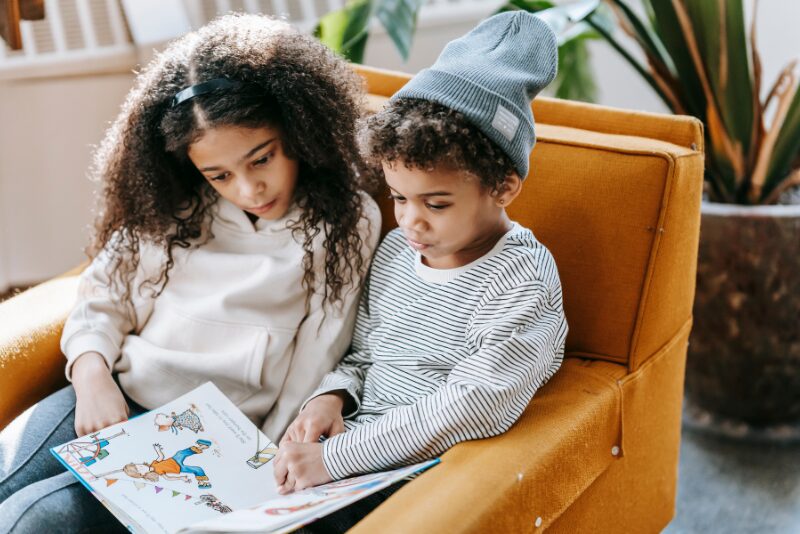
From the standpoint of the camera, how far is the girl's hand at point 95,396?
1.25 metres

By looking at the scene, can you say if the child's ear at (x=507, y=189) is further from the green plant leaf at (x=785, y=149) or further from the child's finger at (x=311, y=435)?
the green plant leaf at (x=785, y=149)

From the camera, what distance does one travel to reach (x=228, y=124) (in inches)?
48.6

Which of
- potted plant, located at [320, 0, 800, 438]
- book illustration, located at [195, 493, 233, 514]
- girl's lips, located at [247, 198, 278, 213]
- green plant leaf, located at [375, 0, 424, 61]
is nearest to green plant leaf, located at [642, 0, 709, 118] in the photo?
potted plant, located at [320, 0, 800, 438]

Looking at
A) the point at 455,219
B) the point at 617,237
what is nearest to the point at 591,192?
the point at 617,237

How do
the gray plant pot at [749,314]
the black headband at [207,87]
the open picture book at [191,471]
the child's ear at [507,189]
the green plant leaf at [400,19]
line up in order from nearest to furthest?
the open picture book at [191,471] < the child's ear at [507,189] < the black headband at [207,87] < the green plant leaf at [400,19] < the gray plant pot at [749,314]

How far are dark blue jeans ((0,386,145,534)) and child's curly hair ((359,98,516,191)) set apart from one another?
0.58 meters

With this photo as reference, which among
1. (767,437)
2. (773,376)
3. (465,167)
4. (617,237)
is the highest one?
(465,167)

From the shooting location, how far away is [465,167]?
3.55ft

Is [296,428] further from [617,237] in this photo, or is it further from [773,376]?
[773,376]

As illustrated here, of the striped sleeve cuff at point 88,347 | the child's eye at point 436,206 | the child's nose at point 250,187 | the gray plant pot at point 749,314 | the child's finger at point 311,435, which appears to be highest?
the child's eye at point 436,206

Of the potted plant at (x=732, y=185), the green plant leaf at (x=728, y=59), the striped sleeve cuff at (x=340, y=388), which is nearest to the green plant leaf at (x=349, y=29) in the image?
the potted plant at (x=732, y=185)

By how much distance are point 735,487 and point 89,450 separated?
49.9 inches

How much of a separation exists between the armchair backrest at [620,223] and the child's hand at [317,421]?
35 cm

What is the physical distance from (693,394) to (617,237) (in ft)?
3.11
